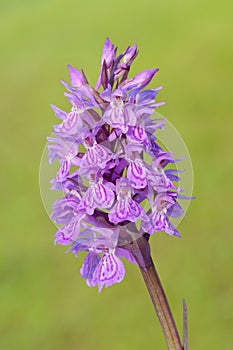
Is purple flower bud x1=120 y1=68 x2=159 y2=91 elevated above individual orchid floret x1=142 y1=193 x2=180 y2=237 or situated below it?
above

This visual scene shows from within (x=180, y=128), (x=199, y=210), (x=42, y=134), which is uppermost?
(x=42, y=134)

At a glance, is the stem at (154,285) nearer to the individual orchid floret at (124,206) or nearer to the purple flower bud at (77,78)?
the individual orchid floret at (124,206)

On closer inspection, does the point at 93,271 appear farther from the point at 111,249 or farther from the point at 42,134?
the point at 42,134

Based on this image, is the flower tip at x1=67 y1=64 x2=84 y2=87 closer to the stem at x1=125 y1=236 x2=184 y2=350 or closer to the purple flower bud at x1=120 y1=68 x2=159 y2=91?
the purple flower bud at x1=120 y1=68 x2=159 y2=91

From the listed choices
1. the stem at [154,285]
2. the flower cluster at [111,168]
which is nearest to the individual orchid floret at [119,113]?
the flower cluster at [111,168]

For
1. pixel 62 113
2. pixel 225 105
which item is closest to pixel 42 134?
pixel 225 105

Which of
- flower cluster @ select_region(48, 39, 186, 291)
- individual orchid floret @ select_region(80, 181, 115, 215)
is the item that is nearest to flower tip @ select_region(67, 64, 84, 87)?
flower cluster @ select_region(48, 39, 186, 291)

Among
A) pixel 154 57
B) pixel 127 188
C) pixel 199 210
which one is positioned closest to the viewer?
pixel 127 188

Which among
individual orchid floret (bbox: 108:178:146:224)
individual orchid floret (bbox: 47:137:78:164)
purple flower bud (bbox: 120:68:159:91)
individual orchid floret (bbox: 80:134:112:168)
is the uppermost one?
purple flower bud (bbox: 120:68:159:91)
